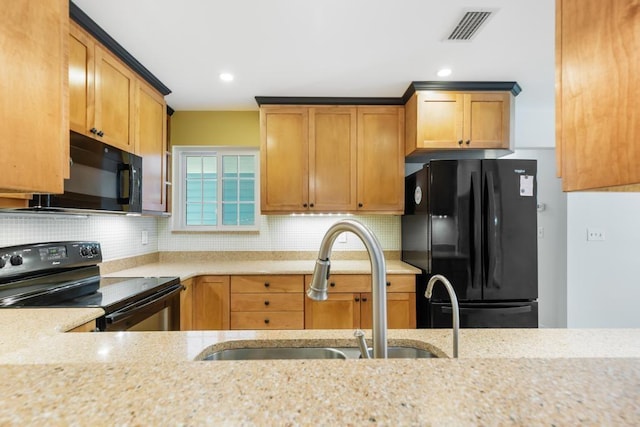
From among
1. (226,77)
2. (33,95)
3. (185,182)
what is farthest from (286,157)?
(33,95)

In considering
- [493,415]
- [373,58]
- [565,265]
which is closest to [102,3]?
[373,58]

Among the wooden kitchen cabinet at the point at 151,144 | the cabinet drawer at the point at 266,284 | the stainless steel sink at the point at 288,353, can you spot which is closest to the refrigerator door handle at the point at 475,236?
the cabinet drawer at the point at 266,284

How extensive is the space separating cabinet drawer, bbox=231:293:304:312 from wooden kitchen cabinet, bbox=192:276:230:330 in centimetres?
8

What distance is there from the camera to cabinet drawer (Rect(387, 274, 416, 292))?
8.17 ft

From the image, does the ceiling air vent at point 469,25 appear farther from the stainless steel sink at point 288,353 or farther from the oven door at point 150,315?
the oven door at point 150,315

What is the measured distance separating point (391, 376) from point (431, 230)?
2011mm

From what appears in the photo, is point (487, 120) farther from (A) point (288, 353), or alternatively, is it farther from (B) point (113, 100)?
(B) point (113, 100)

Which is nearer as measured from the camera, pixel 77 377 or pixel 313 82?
pixel 77 377

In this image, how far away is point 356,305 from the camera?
2.50 metres

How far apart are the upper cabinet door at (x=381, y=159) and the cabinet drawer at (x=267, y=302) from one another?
0.99m

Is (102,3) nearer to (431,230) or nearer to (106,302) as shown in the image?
(106,302)

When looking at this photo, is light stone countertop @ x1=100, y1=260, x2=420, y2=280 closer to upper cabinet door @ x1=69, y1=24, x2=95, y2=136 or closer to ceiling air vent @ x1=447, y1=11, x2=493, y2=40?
upper cabinet door @ x1=69, y1=24, x2=95, y2=136

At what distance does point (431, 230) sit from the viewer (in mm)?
2334

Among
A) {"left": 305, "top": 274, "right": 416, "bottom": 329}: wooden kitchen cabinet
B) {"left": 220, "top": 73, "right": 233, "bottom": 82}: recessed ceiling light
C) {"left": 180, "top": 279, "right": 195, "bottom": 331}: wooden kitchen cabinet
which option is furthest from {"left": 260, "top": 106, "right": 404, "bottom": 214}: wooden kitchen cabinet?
{"left": 180, "top": 279, "right": 195, "bottom": 331}: wooden kitchen cabinet
